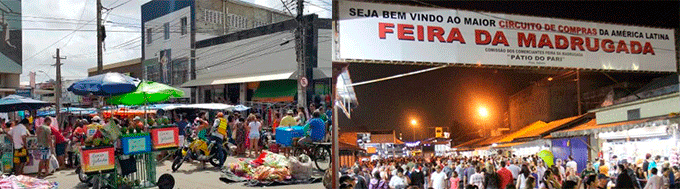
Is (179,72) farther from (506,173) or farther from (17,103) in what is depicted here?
(506,173)

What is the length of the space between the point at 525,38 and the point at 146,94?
3711mm

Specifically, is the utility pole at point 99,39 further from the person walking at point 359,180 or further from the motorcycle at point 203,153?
the person walking at point 359,180

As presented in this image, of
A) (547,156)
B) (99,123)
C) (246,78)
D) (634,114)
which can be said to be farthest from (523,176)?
(246,78)

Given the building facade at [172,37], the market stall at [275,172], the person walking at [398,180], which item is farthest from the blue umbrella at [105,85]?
the person walking at [398,180]

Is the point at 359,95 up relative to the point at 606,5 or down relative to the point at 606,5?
down

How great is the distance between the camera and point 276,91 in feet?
40.8

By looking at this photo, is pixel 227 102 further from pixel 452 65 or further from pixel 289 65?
pixel 452 65

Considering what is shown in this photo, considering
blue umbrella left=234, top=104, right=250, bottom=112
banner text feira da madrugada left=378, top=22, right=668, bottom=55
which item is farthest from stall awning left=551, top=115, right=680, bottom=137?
blue umbrella left=234, top=104, right=250, bottom=112

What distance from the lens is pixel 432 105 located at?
197 inches

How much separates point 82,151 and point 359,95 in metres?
2.46

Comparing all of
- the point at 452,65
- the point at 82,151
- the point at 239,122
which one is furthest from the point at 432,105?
the point at 239,122

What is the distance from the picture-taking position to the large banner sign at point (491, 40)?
460cm

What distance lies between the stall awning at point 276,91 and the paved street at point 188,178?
15.2 feet

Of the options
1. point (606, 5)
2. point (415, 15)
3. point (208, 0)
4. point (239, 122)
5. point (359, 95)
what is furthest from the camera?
point (208, 0)
